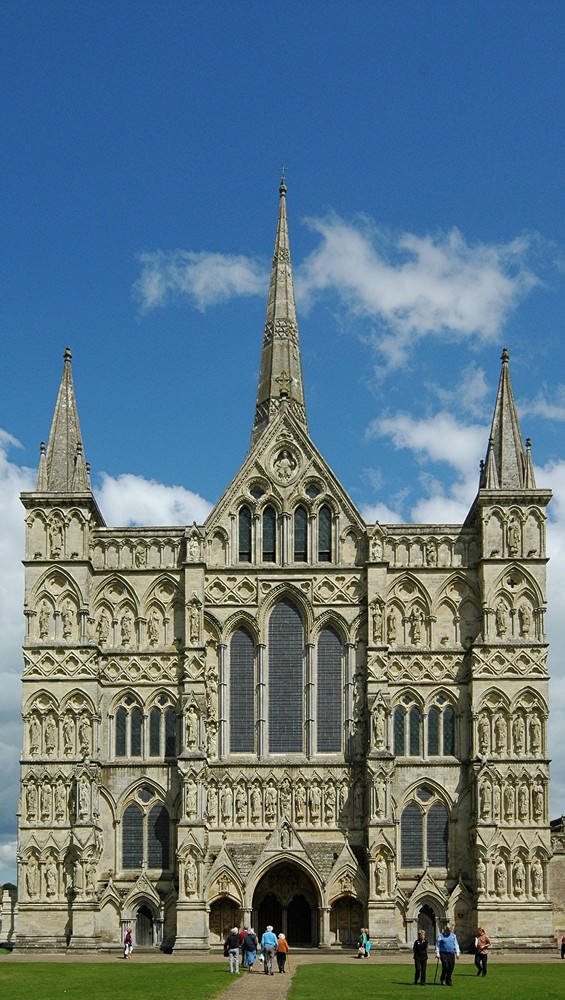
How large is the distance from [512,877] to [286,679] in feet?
40.3

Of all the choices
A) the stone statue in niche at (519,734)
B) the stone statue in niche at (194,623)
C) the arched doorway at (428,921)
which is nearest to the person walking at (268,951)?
the arched doorway at (428,921)

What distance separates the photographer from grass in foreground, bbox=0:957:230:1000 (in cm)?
3597

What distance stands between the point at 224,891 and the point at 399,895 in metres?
7.05

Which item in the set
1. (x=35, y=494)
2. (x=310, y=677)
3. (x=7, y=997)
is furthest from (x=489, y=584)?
(x=7, y=997)

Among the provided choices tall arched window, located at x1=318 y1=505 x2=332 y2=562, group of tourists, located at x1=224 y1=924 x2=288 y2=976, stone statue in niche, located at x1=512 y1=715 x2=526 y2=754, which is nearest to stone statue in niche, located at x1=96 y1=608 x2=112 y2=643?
tall arched window, located at x1=318 y1=505 x2=332 y2=562

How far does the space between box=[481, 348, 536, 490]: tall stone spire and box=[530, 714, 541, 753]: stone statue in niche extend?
32.6ft

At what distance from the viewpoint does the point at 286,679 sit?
6166 centimetres

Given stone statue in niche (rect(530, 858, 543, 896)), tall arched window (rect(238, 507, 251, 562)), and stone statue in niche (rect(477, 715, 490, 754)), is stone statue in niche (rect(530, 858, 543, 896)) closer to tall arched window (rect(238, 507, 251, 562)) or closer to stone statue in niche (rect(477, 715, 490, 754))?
stone statue in niche (rect(477, 715, 490, 754))

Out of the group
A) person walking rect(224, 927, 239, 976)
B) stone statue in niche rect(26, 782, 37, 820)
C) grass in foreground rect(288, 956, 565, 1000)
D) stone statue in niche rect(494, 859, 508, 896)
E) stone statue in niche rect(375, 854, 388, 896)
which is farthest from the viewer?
stone statue in niche rect(26, 782, 37, 820)

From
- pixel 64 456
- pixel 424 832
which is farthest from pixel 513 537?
pixel 64 456

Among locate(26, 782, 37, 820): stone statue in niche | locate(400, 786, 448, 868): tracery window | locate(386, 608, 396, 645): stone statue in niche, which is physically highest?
locate(386, 608, 396, 645): stone statue in niche

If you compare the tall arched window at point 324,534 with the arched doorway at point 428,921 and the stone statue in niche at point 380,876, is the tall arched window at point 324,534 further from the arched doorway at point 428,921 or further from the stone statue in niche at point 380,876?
the arched doorway at point 428,921

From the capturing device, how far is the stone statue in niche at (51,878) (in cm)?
5862

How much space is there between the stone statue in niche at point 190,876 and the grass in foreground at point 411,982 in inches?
325
